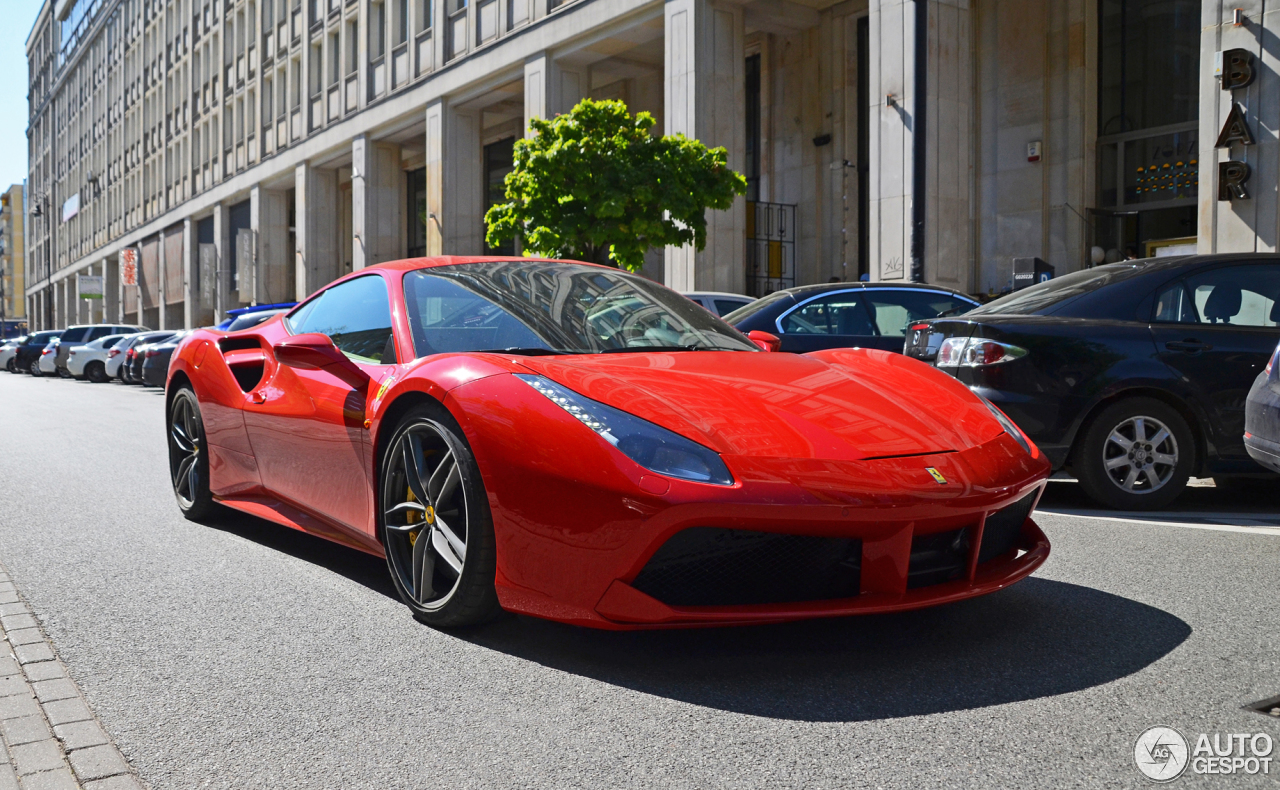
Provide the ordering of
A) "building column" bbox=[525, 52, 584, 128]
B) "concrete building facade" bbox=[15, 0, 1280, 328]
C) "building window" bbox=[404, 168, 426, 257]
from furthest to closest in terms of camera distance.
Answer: "building window" bbox=[404, 168, 426, 257]
"building column" bbox=[525, 52, 584, 128]
"concrete building facade" bbox=[15, 0, 1280, 328]

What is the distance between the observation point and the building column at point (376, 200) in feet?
117

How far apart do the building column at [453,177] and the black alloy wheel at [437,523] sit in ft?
89.8

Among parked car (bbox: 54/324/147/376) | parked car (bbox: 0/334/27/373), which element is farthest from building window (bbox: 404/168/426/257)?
parked car (bbox: 0/334/27/373)

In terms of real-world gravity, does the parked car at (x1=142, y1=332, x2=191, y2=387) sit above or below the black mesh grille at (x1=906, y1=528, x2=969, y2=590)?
above

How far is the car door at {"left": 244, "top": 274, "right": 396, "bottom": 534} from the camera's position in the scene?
418cm

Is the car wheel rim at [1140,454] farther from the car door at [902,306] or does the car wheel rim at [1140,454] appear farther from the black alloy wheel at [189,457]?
the black alloy wheel at [189,457]

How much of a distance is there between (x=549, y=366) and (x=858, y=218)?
21133mm

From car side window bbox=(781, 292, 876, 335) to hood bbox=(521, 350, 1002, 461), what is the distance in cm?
497

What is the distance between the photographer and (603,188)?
1716cm

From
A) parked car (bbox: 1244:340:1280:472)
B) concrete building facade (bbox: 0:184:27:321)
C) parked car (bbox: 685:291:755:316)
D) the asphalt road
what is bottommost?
the asphalt road

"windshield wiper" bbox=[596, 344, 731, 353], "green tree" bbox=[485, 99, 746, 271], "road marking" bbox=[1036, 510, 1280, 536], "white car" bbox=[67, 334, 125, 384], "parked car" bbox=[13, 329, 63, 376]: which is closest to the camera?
"windshield wiper" bbox=[596, 344, 731, 353]

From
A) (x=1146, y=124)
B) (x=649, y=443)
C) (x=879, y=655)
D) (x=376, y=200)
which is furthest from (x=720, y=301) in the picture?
(x=376, y=200)

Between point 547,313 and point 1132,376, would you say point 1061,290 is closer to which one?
point 1132,376

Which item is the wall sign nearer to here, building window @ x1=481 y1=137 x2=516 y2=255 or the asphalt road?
the asphalt road
